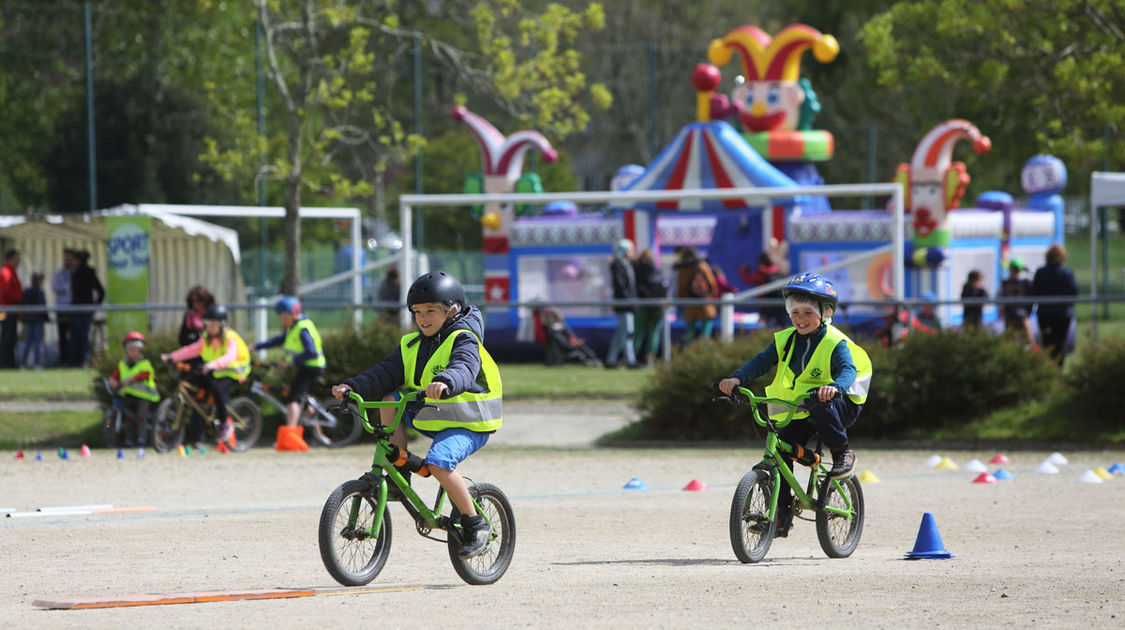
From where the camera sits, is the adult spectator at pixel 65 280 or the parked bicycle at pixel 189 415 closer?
the parked bicycle at pixel 189 415

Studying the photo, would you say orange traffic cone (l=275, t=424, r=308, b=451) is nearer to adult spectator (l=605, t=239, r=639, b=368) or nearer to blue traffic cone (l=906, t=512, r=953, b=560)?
adult spectator (l=605, t=239, r=639, b=368)

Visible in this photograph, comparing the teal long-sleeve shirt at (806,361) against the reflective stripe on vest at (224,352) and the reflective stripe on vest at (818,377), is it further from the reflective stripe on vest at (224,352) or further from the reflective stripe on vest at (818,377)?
the reflective stripe on vest at (224,352)

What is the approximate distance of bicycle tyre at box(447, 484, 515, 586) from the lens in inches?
310

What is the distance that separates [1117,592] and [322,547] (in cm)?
359

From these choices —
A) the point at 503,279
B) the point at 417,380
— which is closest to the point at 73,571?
the point at 417,380

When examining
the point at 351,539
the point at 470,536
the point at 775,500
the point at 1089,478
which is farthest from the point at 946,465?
the point at 351,539

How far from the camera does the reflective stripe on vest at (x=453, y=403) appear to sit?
7.84m

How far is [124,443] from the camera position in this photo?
16547 mm

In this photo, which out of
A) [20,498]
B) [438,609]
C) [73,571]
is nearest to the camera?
[438,609]

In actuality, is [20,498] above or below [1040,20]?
below

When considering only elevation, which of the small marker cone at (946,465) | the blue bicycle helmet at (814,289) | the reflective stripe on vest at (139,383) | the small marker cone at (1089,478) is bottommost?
the small marker cone at (946,465)

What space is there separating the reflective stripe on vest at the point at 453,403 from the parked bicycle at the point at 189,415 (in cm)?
886

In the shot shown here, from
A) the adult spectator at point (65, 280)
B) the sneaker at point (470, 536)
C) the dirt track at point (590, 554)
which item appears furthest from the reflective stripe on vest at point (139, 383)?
the sneaker at point (470, 536)

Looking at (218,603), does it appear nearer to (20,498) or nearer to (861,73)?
(20,498)
